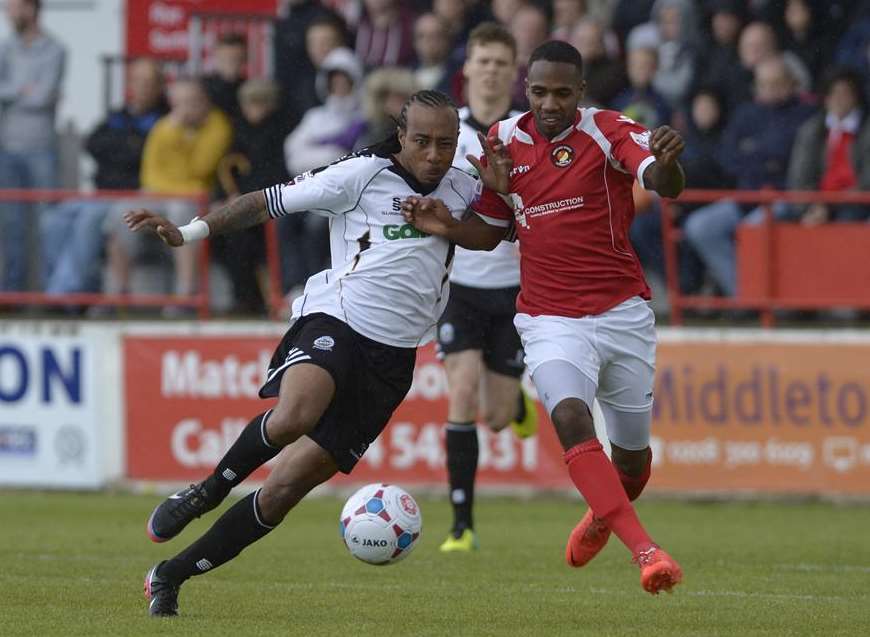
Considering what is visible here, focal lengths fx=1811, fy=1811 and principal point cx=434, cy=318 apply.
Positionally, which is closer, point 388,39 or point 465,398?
point 465,398

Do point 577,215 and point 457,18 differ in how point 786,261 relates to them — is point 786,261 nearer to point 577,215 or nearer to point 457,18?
point 457,18

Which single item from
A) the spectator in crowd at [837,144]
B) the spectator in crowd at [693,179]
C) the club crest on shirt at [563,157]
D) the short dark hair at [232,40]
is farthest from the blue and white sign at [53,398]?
the club crest on shirt at [563,157]

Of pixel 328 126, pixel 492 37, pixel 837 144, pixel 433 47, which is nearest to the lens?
pixel 492 37

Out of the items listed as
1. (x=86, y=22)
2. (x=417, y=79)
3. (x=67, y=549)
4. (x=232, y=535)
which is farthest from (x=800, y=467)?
(x=86, y=22)

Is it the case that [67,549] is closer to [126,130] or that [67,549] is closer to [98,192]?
[98,192]

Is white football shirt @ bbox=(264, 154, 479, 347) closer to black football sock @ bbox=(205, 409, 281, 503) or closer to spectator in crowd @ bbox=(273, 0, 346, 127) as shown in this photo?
black football sock @ bbox=(205, 409, 281, 503)

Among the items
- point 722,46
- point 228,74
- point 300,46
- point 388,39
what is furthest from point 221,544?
point 300,46

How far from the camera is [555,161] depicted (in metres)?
8.34

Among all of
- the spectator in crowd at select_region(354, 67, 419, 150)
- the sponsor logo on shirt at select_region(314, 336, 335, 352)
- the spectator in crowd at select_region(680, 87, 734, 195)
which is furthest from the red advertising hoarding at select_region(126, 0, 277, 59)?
the sponsor logo on shirt at select_region(314, 336, 335, 352)

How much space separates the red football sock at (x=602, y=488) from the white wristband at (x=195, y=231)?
1882 millimetres

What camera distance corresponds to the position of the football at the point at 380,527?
8234 mm

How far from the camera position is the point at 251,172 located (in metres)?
16.2

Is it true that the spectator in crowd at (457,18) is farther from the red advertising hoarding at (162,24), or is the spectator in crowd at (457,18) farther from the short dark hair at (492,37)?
the short dark hair at (492,37)

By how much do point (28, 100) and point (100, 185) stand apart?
1.23 meters
